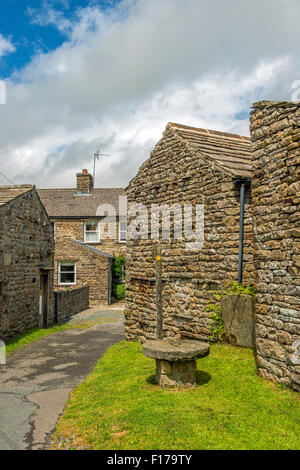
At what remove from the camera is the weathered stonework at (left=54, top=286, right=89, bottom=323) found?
1823cm

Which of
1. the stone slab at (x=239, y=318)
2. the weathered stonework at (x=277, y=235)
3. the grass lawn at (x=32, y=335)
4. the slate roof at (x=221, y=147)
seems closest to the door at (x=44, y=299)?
the grass lawn at (x=32, y=335)

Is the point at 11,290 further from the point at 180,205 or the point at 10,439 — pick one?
the point at 10,439

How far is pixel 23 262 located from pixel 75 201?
16.5m

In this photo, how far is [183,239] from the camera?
29.7 ft

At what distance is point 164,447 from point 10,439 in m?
2.26

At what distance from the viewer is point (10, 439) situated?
5.00m

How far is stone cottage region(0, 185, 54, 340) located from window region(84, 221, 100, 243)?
11.5 meters

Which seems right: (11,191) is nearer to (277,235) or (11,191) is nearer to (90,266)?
(277,235)

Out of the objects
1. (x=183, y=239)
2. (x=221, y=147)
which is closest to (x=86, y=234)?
(x=221, y=147)

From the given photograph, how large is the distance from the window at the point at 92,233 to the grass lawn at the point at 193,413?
853 inches

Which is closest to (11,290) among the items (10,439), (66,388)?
(66,388)

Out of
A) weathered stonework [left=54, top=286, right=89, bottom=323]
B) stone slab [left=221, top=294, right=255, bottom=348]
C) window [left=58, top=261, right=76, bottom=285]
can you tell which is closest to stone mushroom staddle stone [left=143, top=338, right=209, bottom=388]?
stone slab [left=221, top=294, right=255, bottom=348]

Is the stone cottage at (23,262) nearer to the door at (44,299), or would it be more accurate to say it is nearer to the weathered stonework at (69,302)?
the door at (44,299)

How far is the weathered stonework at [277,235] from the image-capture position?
552 cm
